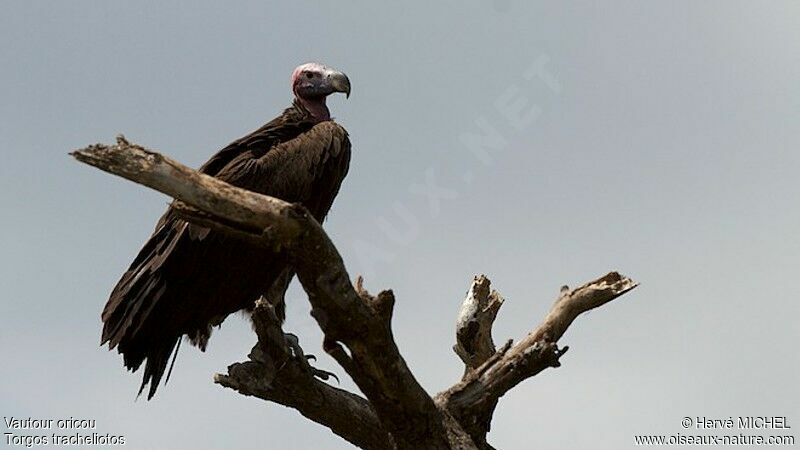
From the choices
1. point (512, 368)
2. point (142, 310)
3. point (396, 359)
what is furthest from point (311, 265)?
point (142, 310)

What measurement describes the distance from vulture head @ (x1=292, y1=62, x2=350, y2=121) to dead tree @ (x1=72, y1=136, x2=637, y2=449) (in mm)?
3016

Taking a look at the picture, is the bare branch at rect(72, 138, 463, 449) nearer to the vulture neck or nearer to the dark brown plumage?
the dark brown plumage

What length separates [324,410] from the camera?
765cm

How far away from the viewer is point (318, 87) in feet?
35.7

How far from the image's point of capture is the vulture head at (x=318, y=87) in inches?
426

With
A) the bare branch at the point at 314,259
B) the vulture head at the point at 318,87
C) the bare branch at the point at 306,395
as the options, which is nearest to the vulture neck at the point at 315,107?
the vulture head at the point at 318,87

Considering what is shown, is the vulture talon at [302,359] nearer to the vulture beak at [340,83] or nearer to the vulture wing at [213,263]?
the vulture wing at [213,263]

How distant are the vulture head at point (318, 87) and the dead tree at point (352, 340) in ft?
9.90

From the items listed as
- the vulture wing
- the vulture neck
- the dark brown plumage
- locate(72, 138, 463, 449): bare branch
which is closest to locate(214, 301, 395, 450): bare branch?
locate(72, 138, 463, 449): bare branch

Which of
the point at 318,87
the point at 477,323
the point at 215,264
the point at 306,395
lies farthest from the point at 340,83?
the point at 306,395

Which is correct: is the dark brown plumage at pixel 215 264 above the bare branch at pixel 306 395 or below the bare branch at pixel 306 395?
above

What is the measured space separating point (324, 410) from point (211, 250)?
5.97ft

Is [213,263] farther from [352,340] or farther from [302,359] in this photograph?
[352,340]

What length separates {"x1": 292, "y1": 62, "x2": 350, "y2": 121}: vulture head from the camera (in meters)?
10.8
